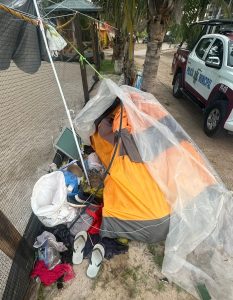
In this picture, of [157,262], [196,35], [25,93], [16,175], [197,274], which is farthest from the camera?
[196,35]

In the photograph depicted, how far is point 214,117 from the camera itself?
155 inches

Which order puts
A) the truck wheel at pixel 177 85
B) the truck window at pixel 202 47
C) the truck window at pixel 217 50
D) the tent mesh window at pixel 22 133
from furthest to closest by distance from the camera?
the truck wheel at pixel 177 85
the truck window at pixel 202 47
the truck window at pixel 217 50
the tent mesh window at pixel 22 133

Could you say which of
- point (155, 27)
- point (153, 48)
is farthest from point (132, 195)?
point (155, 27)

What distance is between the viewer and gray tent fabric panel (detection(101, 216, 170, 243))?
1.98 m

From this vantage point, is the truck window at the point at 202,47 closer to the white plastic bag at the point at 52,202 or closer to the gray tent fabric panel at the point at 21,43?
the gray tent fabric panel at the point at 21,43

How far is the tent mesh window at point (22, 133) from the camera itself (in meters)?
1.75

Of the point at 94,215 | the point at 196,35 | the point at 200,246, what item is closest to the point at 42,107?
the point at 94,215

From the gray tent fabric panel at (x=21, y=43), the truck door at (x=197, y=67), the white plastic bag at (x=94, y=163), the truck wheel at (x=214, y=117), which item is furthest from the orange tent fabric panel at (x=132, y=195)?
the truck door at (x=197, y=67)

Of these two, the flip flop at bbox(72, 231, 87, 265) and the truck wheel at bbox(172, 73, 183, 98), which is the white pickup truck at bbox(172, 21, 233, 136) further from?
the flip flop at bbox(72, 231, 87, 265)

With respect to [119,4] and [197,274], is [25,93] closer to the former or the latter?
[119,4]

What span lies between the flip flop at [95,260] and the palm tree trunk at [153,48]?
3.10 m

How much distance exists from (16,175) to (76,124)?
98cm

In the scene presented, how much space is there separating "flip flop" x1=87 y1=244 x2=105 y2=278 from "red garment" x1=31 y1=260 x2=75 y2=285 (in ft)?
0.53

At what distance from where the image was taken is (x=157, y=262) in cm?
210
